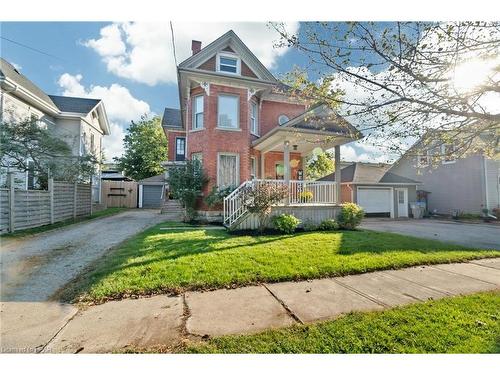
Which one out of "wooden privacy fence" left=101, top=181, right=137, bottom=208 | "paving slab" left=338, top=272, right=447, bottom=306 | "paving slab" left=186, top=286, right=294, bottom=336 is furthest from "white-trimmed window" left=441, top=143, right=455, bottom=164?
"wooden privacy fence" left=101, top=181, right=137, bottom=208

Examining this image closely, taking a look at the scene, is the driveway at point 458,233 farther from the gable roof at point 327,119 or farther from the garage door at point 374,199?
the gable roof at point 327,119

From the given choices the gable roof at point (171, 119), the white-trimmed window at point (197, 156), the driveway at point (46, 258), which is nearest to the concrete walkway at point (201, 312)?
the driveway at point (46, 258)

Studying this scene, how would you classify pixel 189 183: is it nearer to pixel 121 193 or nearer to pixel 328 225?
pixel 328 225

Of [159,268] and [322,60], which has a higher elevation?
[322,60]

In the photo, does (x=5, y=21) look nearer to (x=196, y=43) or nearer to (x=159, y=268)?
(x=159, y=268)

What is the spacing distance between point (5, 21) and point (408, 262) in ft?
22.8

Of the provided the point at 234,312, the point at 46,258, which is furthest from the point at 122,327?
the point at 46,258

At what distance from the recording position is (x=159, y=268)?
4.05 meters

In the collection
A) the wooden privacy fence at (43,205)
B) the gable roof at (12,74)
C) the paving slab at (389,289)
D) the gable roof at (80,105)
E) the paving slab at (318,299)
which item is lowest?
the paving slab at (389,289)

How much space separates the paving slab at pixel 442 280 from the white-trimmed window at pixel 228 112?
7.92 meters

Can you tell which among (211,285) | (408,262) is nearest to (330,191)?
(408,262)

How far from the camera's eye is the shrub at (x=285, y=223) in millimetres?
7660
